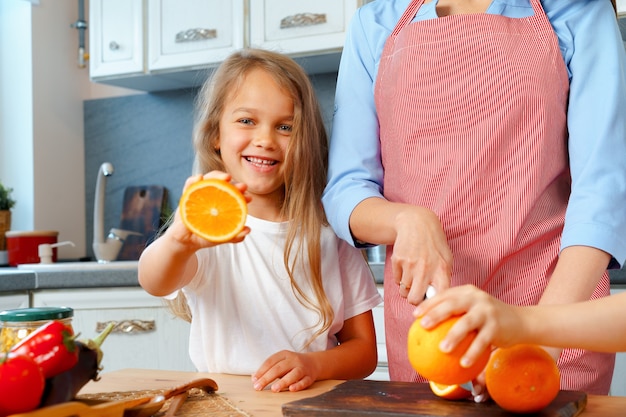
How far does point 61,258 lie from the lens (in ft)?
9.61

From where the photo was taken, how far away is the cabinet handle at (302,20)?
2369 mm

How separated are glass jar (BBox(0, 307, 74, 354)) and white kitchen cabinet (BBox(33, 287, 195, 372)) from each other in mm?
1242

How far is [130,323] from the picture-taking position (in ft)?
7.13

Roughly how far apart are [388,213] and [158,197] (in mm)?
2037

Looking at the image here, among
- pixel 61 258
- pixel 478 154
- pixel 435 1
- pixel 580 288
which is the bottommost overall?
pixel 61 258

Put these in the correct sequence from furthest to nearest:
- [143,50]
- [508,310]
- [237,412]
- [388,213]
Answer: [143,50]
[388,213]
[237,412]
[508,310]

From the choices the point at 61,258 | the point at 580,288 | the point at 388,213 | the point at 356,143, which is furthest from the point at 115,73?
the point at 580,288

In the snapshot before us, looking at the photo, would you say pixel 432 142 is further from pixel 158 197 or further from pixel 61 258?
pixel 61 258

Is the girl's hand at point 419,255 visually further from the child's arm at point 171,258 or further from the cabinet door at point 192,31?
the cabinet door at point 192,31

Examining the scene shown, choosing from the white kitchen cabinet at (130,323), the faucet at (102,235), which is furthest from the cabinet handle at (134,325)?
the faucet at (102,235)

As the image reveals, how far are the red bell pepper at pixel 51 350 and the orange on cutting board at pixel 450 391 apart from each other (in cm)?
36

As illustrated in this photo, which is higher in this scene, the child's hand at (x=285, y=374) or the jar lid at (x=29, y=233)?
the jar lid at (x=29, y=233)

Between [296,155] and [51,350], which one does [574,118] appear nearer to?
[296,155]

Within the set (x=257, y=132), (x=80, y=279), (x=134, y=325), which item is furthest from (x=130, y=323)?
(x=257, y=132)
